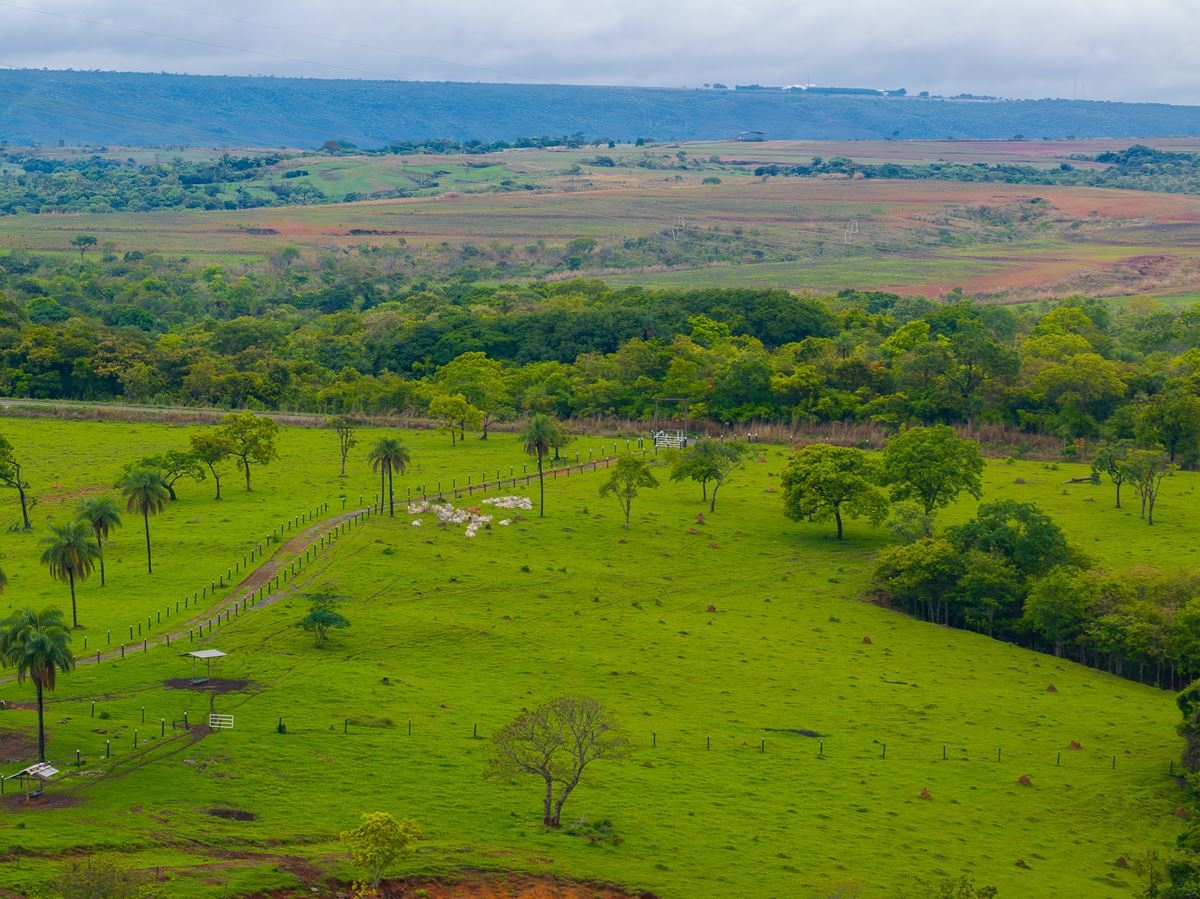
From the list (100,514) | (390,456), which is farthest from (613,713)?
(390,456)

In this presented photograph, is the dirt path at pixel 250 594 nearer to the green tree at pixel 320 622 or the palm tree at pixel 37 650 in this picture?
→ the green tree at pixel 320 622

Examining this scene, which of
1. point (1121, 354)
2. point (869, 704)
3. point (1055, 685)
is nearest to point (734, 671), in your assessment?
point (869, 704)

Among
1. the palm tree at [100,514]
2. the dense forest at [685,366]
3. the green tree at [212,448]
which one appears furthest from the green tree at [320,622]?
the dense forest at [685,366]

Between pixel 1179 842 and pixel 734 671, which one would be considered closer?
pixel 1179 842

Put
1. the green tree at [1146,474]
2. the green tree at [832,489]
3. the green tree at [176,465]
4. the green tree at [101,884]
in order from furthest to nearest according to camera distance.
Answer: the green tree at [1146,474] → the green tree at [176,465] → the green tree at [832,489] → the green tree at [101,884]

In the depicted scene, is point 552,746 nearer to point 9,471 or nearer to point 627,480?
point 627,480

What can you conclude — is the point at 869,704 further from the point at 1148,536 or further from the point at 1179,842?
the point at 1148,536

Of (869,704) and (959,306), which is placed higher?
(959,306)
